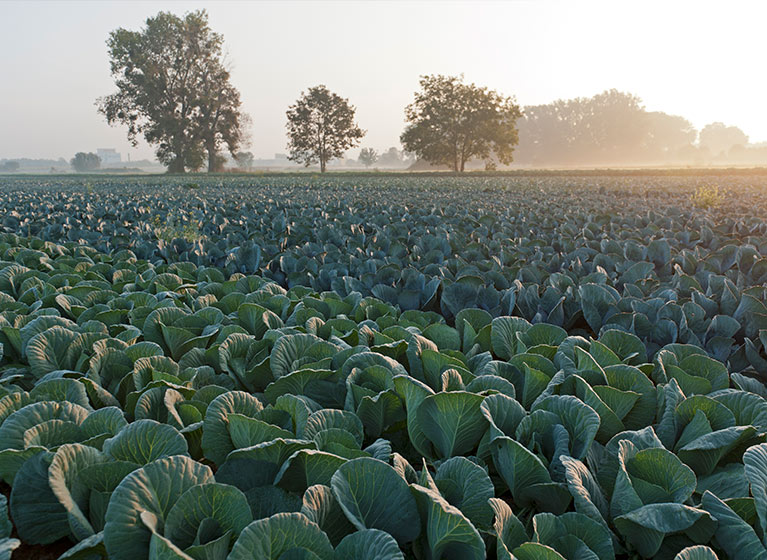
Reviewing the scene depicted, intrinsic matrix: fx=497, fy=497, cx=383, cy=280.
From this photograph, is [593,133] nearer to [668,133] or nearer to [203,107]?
[668,133]

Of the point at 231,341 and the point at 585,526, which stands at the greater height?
the point at 231,341

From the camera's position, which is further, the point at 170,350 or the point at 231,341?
the point at 170,350

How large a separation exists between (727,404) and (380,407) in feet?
3.94

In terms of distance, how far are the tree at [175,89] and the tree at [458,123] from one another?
2221cm

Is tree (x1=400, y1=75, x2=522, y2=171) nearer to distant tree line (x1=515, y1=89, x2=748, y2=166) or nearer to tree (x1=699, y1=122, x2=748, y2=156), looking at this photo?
distant tree line (x1=515, y1=89, x2=748, y2=166)

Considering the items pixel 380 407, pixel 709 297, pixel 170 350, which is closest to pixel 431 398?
pixel 380 407

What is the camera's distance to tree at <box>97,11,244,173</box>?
185ft

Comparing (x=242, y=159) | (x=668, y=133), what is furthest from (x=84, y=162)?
(x=668, y=133)

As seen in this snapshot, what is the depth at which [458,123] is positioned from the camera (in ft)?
188

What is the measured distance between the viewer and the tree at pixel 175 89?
185ft

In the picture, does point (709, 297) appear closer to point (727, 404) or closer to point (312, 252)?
point (727, 404)

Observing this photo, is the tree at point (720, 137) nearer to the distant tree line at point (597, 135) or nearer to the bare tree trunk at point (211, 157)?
the distant tree line at point (597, 135)

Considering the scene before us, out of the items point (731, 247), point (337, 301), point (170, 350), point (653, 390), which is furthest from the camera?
point (731, 247)

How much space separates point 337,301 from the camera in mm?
3008
